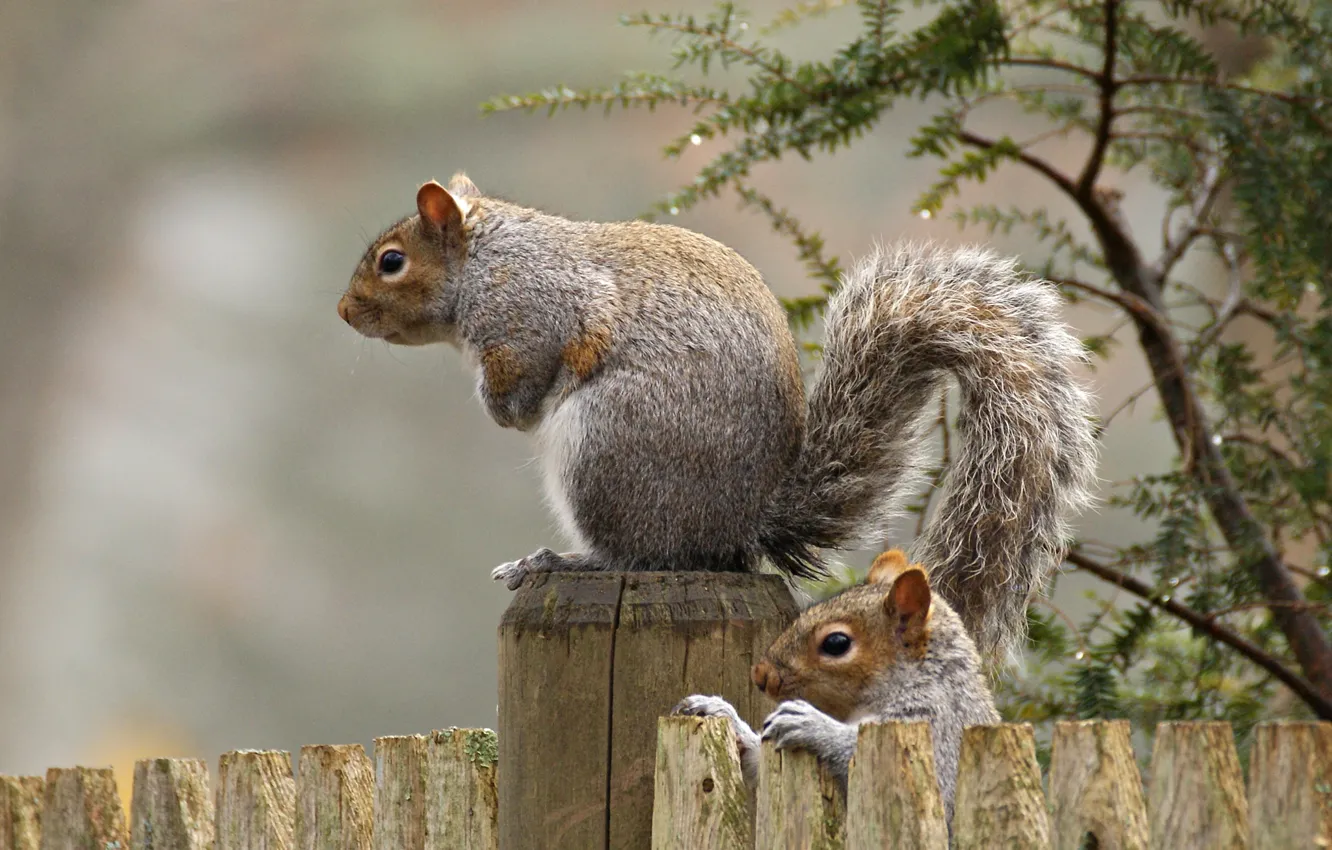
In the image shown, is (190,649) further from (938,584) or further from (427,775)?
(938,584)

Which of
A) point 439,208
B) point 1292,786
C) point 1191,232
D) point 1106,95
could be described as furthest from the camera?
point 1191,232

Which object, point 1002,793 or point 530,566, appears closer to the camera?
point 1002,793

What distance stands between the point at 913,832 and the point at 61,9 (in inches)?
156

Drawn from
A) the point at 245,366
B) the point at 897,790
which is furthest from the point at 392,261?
the point at 245,366

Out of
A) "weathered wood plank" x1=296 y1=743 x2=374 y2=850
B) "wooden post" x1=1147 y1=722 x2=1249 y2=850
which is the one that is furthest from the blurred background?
"wooden post" x1=1147 y1=722 x2=1249 y2=850

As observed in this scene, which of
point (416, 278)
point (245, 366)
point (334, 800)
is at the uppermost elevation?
point (245, 366)

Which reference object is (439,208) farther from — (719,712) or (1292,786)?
(1292,786)

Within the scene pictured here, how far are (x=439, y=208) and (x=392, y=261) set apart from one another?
0.08 metres

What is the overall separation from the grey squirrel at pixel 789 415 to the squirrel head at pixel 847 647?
0.13 m

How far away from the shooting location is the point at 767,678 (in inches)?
40.1

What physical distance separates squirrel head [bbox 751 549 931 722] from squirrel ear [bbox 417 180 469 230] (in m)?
0.61

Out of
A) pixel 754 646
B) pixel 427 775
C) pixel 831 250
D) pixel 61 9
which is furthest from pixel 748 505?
pixel 61 9

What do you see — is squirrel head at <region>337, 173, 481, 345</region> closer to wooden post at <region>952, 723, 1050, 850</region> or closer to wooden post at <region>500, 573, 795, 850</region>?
wooden post at <region>500, 573, 795, 850</region>

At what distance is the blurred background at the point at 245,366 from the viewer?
3627 millimetres
